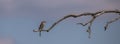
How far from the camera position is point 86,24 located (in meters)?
0.40

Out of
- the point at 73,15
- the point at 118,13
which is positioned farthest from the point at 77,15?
the point at 118,13

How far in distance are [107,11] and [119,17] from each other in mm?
50

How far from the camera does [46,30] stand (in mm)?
392

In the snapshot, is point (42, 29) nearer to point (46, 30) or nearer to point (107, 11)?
point (46, 30)

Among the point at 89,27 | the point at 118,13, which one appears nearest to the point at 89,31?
the point at 89,27

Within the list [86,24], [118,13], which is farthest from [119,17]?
[86,24]

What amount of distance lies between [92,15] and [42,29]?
0.12 metres

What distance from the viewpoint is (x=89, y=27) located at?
0.39 metres

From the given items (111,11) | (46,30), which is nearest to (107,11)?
(111,11)

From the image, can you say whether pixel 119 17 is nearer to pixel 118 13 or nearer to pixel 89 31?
pixel 118 13

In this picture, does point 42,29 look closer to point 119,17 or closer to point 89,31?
point 89,31

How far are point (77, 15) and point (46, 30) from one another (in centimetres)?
8

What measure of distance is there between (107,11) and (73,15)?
0.30ft

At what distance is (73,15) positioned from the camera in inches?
15.9
